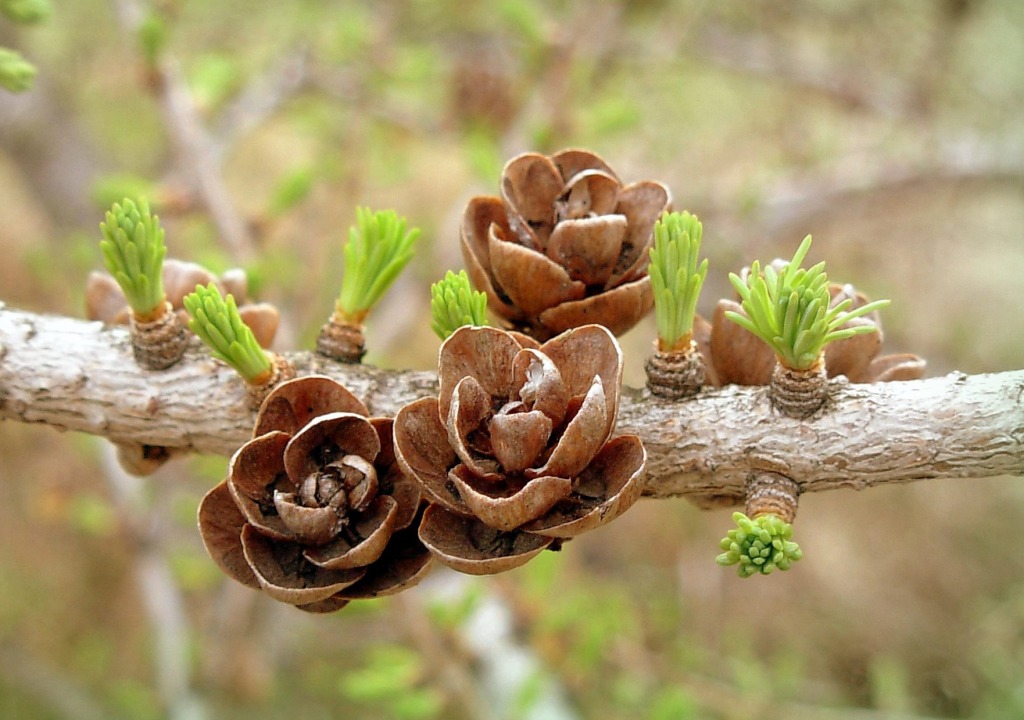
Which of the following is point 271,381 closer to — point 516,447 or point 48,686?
point 516,447

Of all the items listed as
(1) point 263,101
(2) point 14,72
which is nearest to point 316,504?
(2) point 14,72

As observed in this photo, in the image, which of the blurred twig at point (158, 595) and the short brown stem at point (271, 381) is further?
the blurred twig at point (158, 595)

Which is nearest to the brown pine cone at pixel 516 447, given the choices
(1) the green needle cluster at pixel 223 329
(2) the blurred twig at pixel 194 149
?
(1) the green needle cluster at pixel 223 329

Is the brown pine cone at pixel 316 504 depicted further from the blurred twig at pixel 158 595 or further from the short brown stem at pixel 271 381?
the blurred twig at pixel 158 595

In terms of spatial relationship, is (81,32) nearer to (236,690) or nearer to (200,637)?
(200,637)

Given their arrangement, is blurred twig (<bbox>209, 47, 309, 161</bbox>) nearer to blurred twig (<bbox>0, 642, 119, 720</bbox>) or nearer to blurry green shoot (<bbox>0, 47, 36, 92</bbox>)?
blurry green shoot (<bbox>0, 47, 36, 92</bbox>)

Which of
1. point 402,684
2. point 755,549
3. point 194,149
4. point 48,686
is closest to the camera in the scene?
point 755,549

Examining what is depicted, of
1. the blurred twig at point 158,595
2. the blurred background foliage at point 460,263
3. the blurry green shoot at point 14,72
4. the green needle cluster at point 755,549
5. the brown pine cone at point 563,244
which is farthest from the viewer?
the blurred twig at point 158,595
